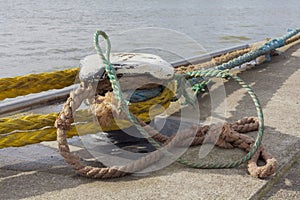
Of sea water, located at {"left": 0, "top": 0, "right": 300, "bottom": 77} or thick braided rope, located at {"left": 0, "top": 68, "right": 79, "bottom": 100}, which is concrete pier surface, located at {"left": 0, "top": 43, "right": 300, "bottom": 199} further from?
sea water, located at {"left": 0, "top": 0, "right": 300, "bottom": 77}

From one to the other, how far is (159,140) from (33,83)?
2.91 ft

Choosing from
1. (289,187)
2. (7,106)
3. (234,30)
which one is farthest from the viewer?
(234,30)

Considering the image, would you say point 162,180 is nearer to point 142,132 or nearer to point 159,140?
point 142,132

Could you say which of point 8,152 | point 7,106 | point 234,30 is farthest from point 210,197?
point 234,30

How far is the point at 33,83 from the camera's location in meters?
2.53

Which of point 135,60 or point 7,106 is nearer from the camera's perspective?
point 135,60

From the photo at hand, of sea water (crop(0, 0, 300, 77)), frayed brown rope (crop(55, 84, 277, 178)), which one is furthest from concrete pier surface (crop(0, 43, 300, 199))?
sea water (crop(0, 0, 300, 77))

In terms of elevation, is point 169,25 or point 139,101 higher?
point 139,101

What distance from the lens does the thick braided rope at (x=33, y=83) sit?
248cm

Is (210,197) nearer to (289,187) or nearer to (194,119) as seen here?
(289,187)

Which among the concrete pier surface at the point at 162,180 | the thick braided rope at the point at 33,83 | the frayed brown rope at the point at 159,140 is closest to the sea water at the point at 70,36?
the thick braided rope at the point at 33,83

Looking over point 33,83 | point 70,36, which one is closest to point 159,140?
point 33,83

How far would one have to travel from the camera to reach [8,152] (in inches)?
88.4

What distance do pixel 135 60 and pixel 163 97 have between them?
0.25 m
